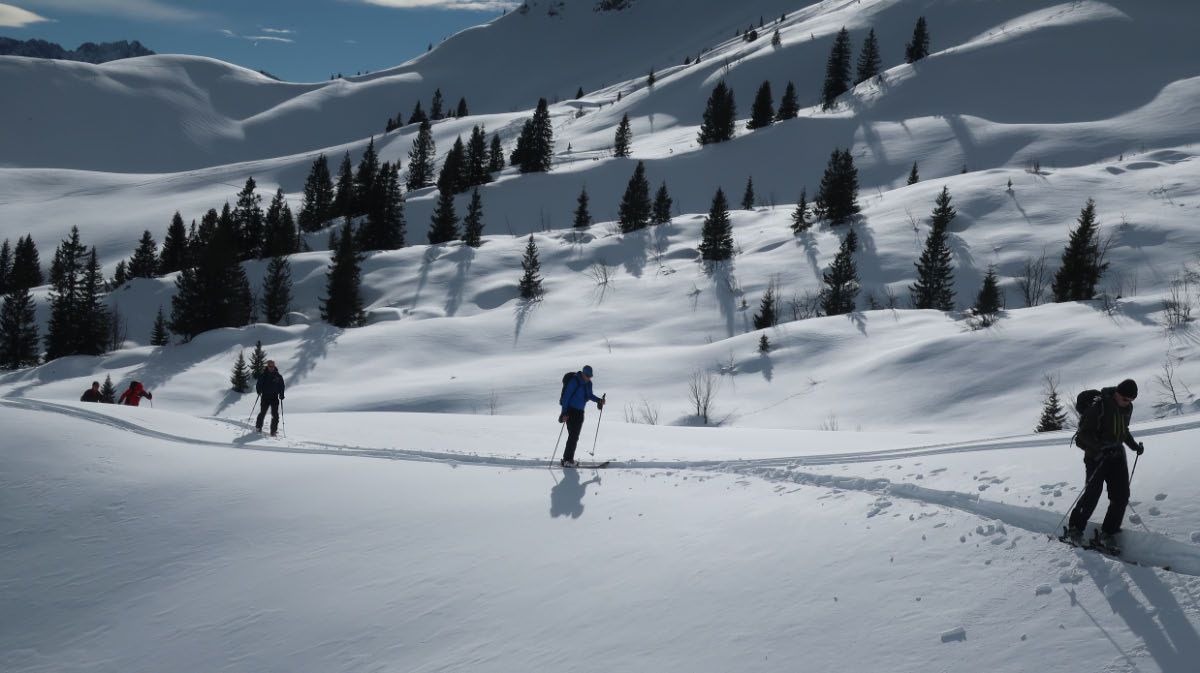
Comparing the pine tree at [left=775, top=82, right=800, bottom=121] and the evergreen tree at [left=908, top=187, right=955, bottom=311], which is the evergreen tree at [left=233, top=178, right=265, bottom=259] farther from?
the evergreen tree at [left=908, top=187, right=955, bottom=311]

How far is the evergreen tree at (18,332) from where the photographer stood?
51250 millimetres

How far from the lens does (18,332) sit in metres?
52.4

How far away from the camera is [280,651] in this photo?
23.8 ft

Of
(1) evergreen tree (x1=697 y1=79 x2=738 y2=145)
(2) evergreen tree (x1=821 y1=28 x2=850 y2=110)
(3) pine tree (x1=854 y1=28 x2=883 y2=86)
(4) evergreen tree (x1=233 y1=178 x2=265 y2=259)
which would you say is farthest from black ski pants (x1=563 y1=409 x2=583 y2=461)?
(3) pine tree (x1=854 y1=28 x2=883 y2=86)

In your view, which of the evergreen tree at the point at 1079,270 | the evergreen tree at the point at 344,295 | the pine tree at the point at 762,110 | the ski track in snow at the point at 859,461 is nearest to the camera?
the ski track in snow at the point at 859,461

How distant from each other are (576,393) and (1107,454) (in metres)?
7.70

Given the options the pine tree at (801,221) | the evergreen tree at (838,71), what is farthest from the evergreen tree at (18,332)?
the evergreen tree at (838,71)

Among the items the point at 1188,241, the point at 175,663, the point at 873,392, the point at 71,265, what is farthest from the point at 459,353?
the point at 71,265

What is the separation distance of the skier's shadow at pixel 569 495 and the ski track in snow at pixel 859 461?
34.9 inches

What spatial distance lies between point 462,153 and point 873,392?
56118 mm

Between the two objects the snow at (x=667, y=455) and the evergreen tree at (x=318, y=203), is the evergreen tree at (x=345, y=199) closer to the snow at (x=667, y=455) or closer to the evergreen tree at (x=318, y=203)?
A: the evergreen tree at (x=318, y=203)

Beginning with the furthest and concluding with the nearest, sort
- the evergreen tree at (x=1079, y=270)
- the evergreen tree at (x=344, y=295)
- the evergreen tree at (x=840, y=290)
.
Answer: the evergreen tree at (x=344, y=295) → the evergreen tree at (x=840, y=290) → the evergreen tree at (x=1079, y=270)

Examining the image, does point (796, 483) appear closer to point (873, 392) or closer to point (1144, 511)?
point (1144, 511)

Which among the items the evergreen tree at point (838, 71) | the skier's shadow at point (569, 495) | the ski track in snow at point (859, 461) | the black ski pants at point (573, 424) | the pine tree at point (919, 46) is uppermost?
the pine tree at point (919, 46)
